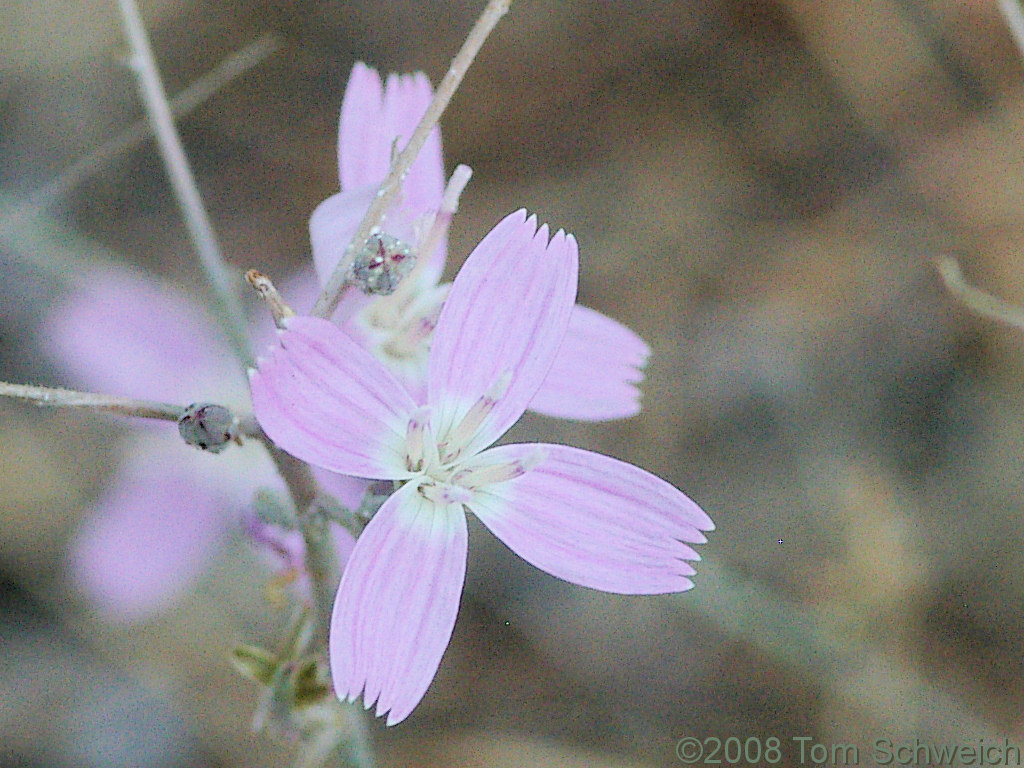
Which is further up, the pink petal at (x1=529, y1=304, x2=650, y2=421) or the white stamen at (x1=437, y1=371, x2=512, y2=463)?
the white stamen at (x1=437, y1=371, x2=512, y2=463)

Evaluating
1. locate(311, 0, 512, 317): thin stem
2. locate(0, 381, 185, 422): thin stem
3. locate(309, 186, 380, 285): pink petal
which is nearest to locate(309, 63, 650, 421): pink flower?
locate(309, 186, 380, 285): pink petal

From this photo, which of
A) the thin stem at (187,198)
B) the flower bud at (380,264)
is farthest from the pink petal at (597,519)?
the thin stem at (187,198)

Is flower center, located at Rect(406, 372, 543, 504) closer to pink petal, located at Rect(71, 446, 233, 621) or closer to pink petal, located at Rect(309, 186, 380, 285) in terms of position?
pink petal, located at Rect(309, 186, 380, 285)

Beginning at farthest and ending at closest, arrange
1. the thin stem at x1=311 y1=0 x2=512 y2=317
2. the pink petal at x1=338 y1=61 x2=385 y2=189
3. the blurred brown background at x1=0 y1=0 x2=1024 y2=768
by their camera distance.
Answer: the blurred brown background at x1=0 y1=0 x2=1024 y2=768
the pink petal at x1=338 y1=61 x2=385 y2=189
the thin stem at x1=311 y1=0 x2=512 y2=317

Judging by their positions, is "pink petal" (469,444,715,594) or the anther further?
"pink petal" (469,444,715,594)

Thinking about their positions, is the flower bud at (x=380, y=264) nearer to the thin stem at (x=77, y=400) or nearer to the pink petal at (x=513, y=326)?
the pink petal at (x=513, y=326)
